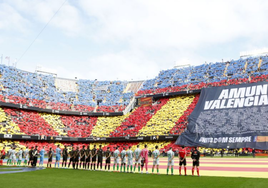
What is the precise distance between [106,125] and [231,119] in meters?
25.1

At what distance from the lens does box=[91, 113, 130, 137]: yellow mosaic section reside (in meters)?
55.4

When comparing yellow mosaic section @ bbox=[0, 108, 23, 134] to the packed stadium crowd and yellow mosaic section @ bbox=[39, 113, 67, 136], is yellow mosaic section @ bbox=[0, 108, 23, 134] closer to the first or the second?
the packed stadium crowd

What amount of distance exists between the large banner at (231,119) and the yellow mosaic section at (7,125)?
86.3 feet

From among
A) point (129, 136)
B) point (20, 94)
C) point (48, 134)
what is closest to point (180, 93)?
point (129, 136)

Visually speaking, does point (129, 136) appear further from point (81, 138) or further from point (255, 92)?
point (255, 92)

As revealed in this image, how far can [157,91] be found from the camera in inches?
2387

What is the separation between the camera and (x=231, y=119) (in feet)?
144

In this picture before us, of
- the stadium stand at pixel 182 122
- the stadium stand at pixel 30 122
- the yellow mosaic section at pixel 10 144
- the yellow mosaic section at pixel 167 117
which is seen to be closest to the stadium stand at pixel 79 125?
the stadium stand at pixel 30 122

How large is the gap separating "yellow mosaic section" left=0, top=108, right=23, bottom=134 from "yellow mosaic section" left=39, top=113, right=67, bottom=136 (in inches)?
299

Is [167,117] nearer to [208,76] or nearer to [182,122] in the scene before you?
[182,122]

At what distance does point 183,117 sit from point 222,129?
7.93 metres

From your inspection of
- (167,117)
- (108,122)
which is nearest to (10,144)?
(108,122)

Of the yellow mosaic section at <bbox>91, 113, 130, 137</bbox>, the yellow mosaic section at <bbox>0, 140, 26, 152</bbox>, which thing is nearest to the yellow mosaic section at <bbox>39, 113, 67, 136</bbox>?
the yellow mosaic section at <bbox>91, 113, 130, 137</bbox>

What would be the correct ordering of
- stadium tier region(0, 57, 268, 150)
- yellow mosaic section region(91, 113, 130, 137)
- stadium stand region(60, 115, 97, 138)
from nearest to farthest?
stadium tier region(0, 57, 268, 150), stadium stand region(60, 115, 97, 138), yellow mosaic section region(91, 113, 130, 137)
